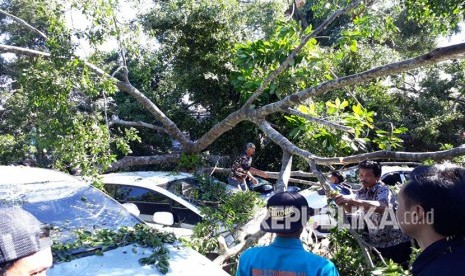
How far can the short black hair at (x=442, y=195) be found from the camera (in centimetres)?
180

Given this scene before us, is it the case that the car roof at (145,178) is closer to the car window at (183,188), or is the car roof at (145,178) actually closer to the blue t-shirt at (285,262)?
the car window at (183,188)

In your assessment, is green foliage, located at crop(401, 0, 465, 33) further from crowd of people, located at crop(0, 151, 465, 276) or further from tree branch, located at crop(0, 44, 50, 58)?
tree branch, located at crop(0, 44, 50, 58)

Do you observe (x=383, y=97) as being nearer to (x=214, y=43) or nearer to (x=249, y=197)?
(x=214, y=43)

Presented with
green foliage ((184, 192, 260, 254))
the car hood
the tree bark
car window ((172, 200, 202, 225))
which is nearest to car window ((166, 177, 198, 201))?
car window ((172, 200, 202, 225))

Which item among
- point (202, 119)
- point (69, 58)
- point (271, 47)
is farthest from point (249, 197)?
point (202, 119)

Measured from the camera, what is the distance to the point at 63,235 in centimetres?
394

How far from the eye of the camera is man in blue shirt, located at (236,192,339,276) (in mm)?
2443

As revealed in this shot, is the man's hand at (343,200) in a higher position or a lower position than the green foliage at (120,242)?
higher

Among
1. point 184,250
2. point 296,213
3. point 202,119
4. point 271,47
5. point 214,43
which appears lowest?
point 184,250

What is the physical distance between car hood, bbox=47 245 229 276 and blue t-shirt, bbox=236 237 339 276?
1.14 m

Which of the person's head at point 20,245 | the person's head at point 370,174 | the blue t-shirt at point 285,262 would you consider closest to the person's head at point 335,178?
the person's head at point 370,174

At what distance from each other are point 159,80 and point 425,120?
7.91 m

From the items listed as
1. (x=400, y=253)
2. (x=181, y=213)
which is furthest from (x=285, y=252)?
(x=181, y=213)

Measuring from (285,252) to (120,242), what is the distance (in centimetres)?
195
